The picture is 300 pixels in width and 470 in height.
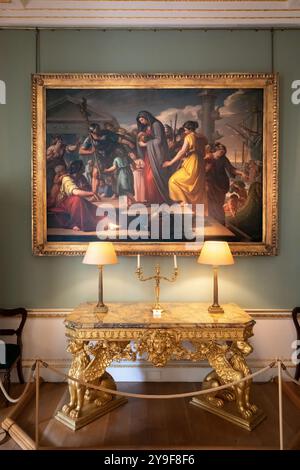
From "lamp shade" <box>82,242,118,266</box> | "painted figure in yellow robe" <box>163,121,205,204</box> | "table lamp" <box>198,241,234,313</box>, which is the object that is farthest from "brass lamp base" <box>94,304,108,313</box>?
"painted figure in yellow robe" <box>163,121,205,204</box>

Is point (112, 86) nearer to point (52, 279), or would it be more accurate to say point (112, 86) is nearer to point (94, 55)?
point (94, 55)

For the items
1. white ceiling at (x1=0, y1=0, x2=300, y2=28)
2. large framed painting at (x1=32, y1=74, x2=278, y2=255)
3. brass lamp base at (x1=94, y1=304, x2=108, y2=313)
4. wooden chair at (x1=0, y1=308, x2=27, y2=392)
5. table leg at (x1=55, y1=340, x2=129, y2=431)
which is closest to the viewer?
table leg at (x1=55, y1=340, x2=129, y2=431)

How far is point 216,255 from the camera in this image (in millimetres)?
3820

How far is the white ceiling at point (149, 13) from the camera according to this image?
4.22 meters

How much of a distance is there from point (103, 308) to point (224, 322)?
4.48 feet

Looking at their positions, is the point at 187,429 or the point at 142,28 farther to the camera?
the point at 142,28

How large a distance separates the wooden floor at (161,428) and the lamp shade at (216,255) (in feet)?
5.45

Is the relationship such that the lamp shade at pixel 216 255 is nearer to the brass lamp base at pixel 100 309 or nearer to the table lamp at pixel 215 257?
the table lamp at pixel 215 257

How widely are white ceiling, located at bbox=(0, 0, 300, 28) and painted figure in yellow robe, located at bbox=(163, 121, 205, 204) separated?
53.0 inches

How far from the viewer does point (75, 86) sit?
443 cm

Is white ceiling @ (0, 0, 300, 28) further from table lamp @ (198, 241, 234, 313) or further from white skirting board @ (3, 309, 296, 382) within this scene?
white skirting board @ (3, 309, 296, 382)

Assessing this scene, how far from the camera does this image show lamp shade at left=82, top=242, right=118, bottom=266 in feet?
12.5
